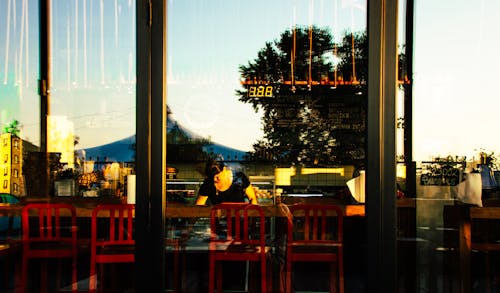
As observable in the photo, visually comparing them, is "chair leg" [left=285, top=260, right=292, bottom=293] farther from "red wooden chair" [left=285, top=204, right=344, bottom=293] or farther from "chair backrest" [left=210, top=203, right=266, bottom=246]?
"chair backrest" [left=210, top=203, right=266, bottom=246]

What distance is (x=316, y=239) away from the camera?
3.96 meters

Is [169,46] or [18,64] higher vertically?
[18,64]

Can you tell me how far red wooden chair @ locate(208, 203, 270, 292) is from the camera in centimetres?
395

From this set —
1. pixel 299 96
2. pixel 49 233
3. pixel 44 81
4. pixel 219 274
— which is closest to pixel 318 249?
pixel 219 274

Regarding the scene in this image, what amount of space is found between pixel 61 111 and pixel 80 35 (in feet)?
2.92

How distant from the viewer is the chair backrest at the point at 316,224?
13.1 feet

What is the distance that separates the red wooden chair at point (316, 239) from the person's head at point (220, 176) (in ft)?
5.10

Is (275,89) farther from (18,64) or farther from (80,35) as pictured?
(18,64)

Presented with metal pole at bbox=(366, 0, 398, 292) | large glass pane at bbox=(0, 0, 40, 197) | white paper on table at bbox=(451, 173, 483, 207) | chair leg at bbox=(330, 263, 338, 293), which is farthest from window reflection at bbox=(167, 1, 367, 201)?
metal pole at bbox=(366, 0, 398, 292)

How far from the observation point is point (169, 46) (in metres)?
2.67

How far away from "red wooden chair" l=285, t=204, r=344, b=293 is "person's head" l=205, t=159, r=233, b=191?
1.55m

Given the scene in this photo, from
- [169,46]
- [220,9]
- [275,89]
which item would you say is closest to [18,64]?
[220,9]

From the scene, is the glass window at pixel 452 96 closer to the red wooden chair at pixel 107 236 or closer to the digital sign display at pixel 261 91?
the digital sign display at pixel 261 91

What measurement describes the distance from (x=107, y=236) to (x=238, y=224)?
89 cm
